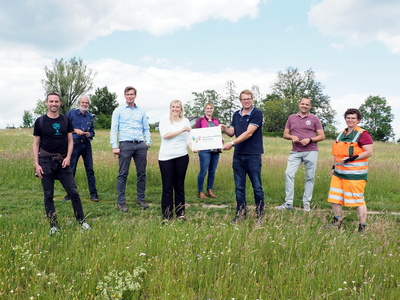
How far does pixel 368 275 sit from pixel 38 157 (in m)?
4.74

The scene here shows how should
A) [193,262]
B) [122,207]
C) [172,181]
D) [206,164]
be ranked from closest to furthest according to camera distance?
1. [193,262]
2. [172,181]
3. [122,207]
4. [206,164]

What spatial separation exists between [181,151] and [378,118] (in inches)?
3395

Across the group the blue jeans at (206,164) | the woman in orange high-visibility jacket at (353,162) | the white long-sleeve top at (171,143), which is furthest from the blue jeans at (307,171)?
the white long-sleeve top at (171,143)

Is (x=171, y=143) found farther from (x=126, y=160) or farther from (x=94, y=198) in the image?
(x=94, y=198)

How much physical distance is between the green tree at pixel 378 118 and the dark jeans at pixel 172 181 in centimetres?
8192

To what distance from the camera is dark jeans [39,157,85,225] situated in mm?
5020

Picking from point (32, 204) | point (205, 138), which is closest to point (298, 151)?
point (205, 138)

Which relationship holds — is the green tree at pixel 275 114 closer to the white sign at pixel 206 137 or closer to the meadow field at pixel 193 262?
the white sign at pixel 206 137

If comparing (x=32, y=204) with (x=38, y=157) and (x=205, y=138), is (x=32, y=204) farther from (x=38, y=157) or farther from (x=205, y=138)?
(x=205, y=138)

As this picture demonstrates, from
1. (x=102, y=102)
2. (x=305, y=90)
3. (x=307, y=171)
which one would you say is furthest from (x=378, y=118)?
(x=307, y=171)

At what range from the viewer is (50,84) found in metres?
55.6

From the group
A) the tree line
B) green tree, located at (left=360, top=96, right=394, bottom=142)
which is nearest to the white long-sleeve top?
the tree line

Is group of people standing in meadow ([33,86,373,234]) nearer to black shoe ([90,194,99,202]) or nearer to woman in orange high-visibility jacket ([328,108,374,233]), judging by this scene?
A: woman in orange high-visibility jacket ([328,108,374,233])

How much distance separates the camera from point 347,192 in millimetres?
5359
